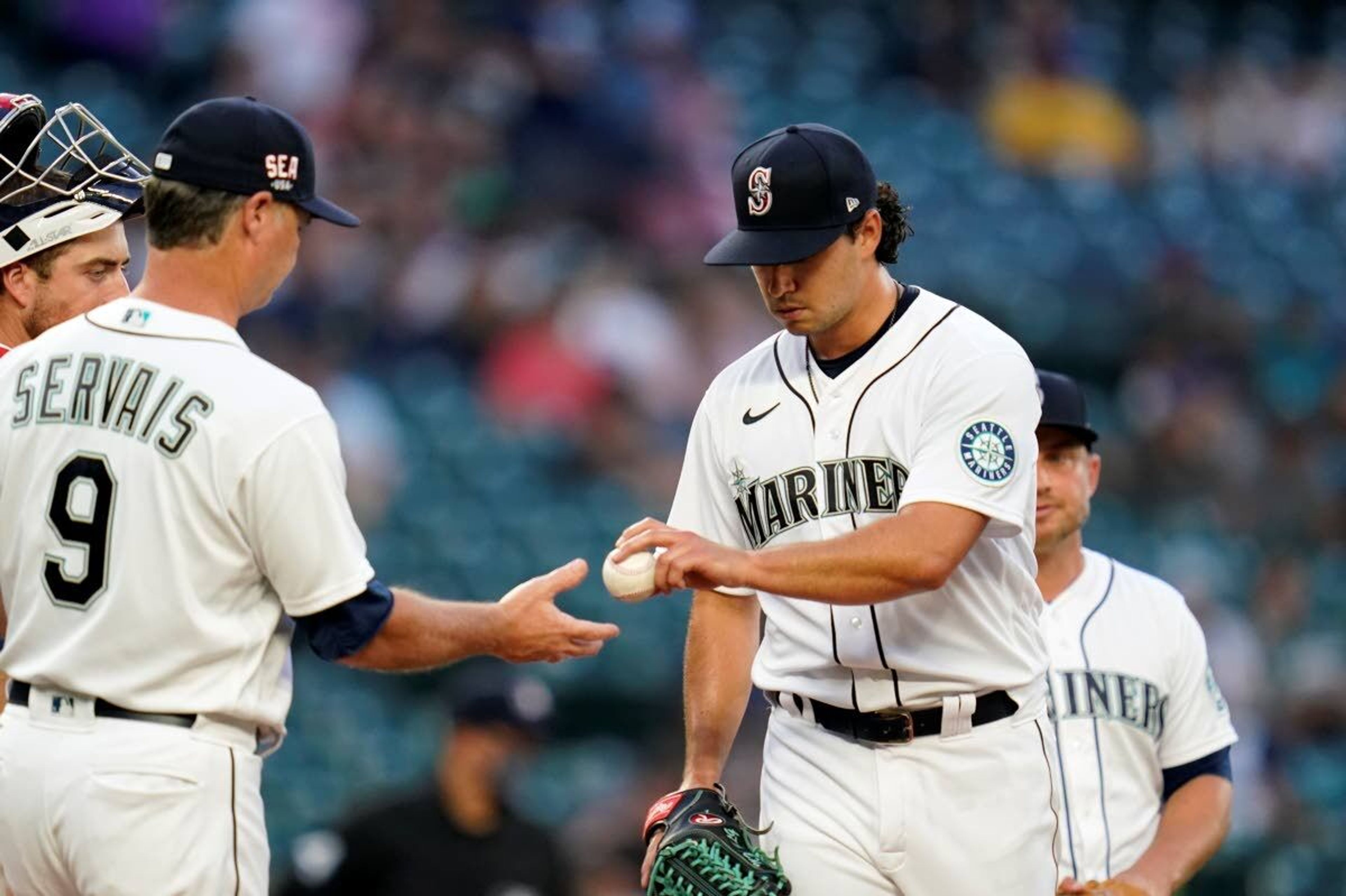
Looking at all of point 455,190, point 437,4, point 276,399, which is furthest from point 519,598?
point 437,4

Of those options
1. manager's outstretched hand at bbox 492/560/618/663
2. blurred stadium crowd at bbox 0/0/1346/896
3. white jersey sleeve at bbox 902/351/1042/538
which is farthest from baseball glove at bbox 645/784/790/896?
blurred stadium crowd at bbox 0/0/1346/896

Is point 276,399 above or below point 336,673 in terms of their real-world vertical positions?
above

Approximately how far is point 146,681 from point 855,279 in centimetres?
148

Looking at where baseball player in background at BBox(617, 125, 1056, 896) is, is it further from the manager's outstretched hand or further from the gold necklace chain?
the manager's outstretched hand

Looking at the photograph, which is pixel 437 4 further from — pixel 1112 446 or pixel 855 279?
pixel 855 279

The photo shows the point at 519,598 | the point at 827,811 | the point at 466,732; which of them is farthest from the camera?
the point at 466,732

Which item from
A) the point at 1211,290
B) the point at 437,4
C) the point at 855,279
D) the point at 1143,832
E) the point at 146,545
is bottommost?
the point at 1143,832

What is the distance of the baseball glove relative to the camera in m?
3.38

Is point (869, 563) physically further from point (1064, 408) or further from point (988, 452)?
point (1064, 408)

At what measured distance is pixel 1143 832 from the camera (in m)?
4.25

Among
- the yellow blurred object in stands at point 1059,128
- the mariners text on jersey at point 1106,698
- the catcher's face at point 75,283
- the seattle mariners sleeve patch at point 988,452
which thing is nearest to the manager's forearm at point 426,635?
the seattle mariners sleeve patch at point 988,452

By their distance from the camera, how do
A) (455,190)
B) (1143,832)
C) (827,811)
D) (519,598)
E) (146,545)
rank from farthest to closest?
(455,190) → (1143,832) → (827,811) → (519,598) → (146,545)

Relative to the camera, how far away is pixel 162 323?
121 inches

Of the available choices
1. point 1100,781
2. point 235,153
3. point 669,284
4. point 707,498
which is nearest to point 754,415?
point 707,498
